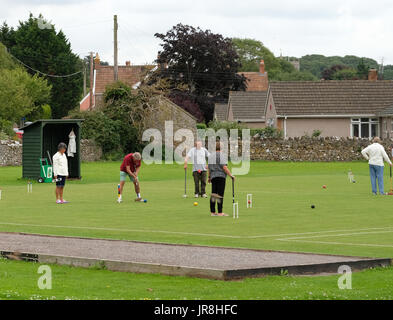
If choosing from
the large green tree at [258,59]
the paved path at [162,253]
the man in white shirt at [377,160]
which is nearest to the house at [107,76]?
the large green tree at [258,59]

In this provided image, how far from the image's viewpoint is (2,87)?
64562 mm

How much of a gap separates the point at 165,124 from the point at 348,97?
56.9 feet

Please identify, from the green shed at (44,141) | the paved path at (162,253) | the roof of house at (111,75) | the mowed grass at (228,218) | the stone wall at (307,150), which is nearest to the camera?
the paved path at (162,253)

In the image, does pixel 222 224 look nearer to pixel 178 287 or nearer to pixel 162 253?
pixel 162 253

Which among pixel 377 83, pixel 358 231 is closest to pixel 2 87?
pixel 377 83

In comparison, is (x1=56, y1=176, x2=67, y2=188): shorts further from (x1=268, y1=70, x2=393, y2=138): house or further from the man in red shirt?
(x1=268, y1=70, x2=393, y2=138): house

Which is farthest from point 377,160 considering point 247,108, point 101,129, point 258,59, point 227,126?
point 258,59

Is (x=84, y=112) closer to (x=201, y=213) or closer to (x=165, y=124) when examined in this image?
(x=165, y=124)

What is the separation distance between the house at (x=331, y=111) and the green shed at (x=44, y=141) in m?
28.9

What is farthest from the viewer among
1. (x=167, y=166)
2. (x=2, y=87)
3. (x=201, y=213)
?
(x=2, y=87)

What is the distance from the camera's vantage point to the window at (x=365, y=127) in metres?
67.9

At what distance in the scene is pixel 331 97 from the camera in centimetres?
6888

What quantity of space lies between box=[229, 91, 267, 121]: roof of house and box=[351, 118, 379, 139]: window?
51.1 feet

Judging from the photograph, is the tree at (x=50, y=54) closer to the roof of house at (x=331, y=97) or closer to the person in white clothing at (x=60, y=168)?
the roof of house at (x=331, y=97)
